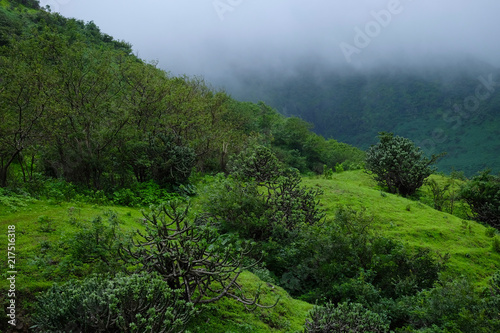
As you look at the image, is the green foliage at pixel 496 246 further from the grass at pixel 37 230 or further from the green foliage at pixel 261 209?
the grass at pixel 37 230

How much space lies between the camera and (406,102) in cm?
10506

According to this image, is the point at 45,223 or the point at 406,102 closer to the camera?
the point at 45,223

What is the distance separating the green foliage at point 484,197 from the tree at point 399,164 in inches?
83.9

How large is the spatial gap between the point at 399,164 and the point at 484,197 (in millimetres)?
3764

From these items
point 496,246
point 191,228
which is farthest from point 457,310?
point 496,246

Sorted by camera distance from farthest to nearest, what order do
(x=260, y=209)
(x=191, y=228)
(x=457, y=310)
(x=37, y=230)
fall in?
1. (x=260, y=209)
2. (x=37, y=230)
3. (x=457, y=310)
4. (x=191, y=228)

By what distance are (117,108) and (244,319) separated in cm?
1193

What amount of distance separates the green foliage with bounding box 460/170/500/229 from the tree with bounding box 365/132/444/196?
2.13m

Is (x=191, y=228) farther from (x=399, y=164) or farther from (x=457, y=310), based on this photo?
(x=399, y=164)

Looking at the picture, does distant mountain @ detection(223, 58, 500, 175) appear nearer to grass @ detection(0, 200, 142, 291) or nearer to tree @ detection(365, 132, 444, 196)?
tree @ detection(365, 132, 444, 196)

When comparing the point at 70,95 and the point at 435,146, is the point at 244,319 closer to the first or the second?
the point at 70,95

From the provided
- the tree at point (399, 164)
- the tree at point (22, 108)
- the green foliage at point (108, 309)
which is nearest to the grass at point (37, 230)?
the green foliage at point (108, 309)

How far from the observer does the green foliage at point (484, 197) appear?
42.5ft

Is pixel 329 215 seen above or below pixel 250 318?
above
